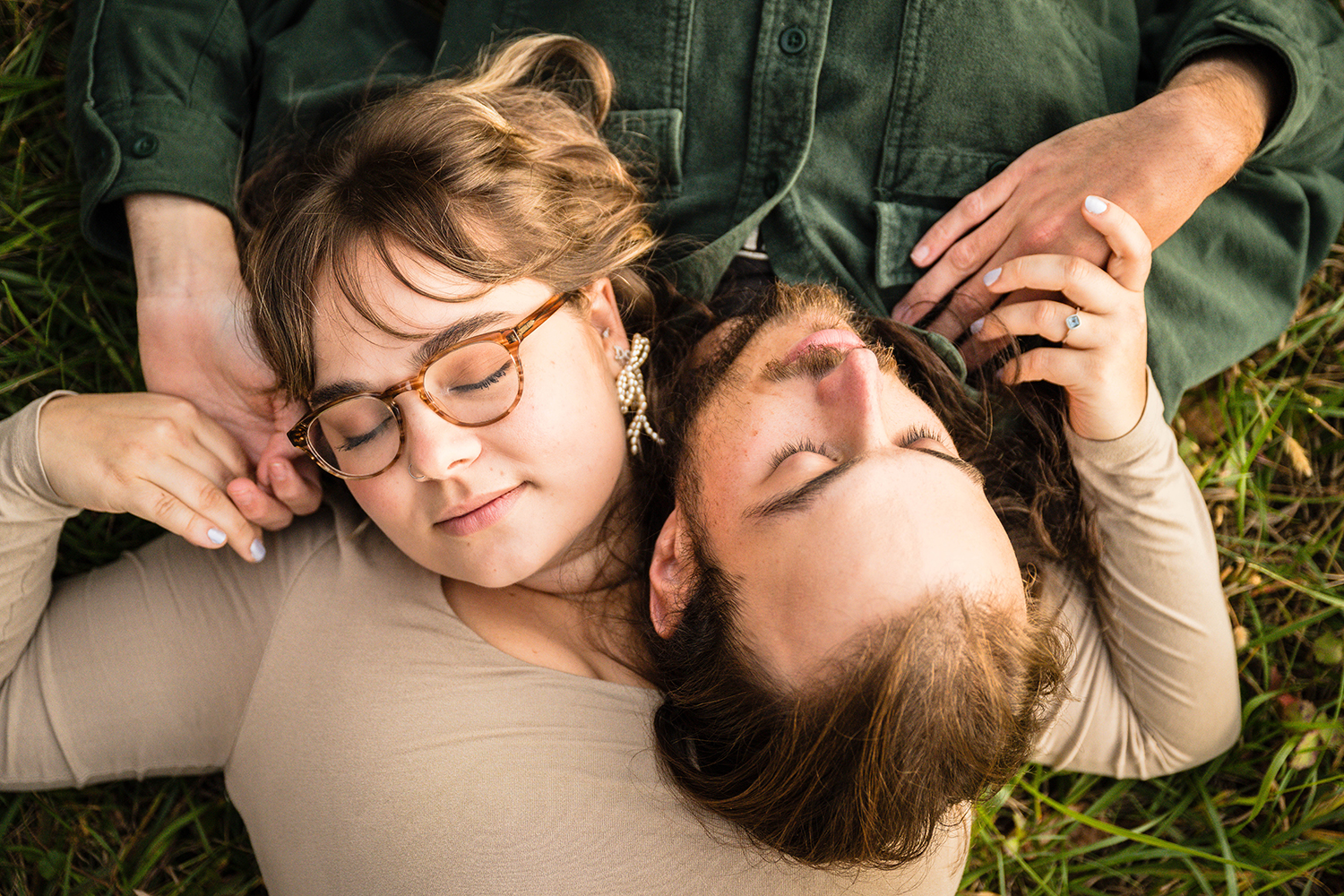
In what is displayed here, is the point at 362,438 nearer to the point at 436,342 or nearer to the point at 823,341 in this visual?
the point at 436,342

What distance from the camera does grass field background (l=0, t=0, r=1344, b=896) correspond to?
2.80 m

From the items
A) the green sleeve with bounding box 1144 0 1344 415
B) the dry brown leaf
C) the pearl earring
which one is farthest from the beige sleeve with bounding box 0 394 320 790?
the dry brown leaf

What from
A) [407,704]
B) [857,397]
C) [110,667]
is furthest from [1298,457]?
[110,667]

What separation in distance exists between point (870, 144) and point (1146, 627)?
1685mm

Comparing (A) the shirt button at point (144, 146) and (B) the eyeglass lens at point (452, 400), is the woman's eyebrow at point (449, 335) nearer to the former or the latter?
(B) the eyeglass lens at point (452, 400)

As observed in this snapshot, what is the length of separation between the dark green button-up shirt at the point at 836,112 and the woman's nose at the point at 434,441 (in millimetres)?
935

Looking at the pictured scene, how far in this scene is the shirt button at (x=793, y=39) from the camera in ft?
8.13

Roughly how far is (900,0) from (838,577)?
5.95 feet

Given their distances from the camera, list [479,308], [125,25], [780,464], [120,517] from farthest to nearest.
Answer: [120,517], [125,25], [479,308], [780,464]

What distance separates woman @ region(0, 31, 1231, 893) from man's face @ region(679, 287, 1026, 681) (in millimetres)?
389

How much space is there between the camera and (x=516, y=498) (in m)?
2.14

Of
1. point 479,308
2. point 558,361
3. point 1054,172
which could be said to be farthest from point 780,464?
point 1054,172

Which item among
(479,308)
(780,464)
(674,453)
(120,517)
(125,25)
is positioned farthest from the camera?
(120,517)

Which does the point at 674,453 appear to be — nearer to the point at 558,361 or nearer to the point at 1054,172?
the point at 558,361
